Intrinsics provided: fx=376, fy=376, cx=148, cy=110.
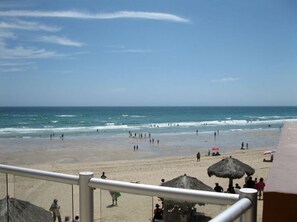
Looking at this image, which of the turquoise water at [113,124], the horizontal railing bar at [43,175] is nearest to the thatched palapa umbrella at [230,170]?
the horizontal railing bar at [43,175]

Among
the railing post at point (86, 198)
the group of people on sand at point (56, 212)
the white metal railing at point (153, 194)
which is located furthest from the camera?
the group of people on sand at point (56, 212)

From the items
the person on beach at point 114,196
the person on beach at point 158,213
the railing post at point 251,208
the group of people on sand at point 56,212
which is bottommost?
the group of people on sand at point 56,212

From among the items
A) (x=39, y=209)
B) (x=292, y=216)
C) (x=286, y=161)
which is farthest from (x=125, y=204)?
(x=286, y=161)

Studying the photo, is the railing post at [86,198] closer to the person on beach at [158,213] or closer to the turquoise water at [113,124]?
the person on beach at [158,213]

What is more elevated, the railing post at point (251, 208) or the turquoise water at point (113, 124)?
the railing post at point (251, 208)

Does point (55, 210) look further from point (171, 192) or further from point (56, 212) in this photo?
point (171, 192)

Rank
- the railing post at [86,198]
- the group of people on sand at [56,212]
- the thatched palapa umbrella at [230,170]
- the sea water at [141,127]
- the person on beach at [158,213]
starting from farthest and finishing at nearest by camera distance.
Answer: the sea water at [141,127], the thatched palapa umbrella at [230,170], the group of people on sand at [56,212], the railing post at [86,198], the person on beach at [158,213]

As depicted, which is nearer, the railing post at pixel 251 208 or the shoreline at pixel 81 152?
the railing post at pixel 251 208

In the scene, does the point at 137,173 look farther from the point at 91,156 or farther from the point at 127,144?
the point at 127,144

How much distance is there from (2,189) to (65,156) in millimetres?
32857

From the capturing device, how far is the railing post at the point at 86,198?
2326 mm

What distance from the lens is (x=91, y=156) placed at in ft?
116

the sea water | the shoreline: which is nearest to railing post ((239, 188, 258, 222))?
the shoreline

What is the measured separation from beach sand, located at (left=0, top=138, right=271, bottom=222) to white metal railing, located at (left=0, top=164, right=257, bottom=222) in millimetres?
46
